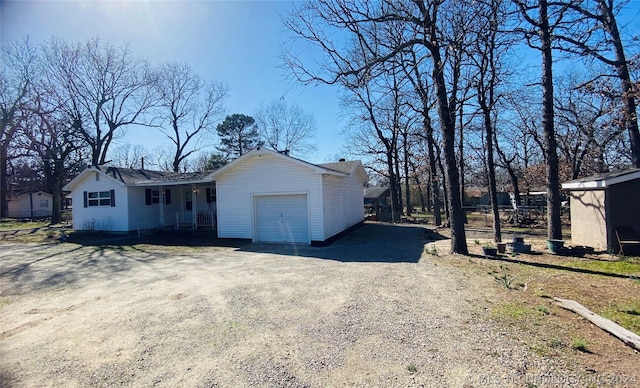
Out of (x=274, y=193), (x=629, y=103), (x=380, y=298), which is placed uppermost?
(x=629, y=103)

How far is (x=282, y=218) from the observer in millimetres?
12641

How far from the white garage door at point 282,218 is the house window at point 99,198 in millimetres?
10235

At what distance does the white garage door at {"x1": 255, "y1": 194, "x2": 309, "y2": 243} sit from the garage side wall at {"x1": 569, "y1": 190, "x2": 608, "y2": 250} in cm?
912

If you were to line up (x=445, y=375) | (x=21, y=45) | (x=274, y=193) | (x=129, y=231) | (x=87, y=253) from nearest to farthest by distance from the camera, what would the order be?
(x=445, y=375) → (x=87, y=253) → (x=274, y=193) → (x=129, y=231) → (x=21, y=45)

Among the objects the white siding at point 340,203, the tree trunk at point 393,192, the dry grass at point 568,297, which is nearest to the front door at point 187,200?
the white siding at point 340,203

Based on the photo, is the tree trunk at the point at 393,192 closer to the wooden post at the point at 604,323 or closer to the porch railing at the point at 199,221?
the porch railing at the point at 199,221

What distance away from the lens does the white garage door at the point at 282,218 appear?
1233 centimetres

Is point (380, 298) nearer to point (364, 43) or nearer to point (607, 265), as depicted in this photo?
point (607, 265)

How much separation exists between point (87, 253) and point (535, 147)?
109ft

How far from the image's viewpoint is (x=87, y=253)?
11391 mm

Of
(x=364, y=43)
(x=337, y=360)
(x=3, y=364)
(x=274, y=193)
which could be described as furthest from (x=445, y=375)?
(x=274, y=193)

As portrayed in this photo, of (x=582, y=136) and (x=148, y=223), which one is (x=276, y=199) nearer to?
(x=148, y=223)

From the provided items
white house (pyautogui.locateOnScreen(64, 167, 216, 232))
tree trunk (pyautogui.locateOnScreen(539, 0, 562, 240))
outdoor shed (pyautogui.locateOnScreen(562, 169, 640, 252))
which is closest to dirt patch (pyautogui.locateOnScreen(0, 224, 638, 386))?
tree trunk (pyautogui.locateOnScreen(539, 0, 562, 240))

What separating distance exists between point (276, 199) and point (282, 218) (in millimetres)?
833
